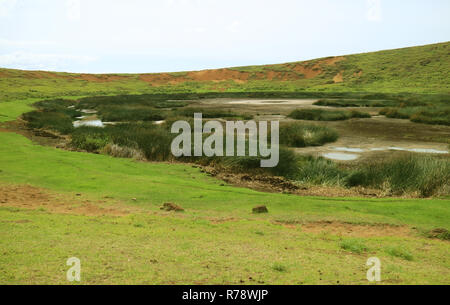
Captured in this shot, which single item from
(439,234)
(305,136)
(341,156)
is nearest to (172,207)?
(439,234)

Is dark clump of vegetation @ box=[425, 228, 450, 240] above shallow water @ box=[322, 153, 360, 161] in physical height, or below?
below

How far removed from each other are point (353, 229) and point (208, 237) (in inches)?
142

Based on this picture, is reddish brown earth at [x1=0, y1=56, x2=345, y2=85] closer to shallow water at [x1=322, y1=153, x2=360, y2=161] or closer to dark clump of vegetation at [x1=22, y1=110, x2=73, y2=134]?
dark clump of vegetation at [x1=22, y1=110, x2=73, y2=134]

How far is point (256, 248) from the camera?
24.7 ft

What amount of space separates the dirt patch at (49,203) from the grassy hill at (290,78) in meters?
59.4

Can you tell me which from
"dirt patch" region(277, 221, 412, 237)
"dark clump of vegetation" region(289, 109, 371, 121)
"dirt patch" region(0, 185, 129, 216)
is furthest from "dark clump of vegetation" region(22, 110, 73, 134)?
"dirt patch" region(277, 221, 412, 237)

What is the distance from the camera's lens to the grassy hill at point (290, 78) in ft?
253

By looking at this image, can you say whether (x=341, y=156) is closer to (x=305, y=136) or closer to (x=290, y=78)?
(x=305, y=136)

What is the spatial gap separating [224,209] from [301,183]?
5.04m

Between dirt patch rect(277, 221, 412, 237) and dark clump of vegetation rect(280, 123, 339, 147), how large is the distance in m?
12.6

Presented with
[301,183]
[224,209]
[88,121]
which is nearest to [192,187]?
[224,209]

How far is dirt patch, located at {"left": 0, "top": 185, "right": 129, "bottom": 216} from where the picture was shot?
1030 cm

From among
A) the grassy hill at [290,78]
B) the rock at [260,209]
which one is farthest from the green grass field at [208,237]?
the grassy hill at [290,78]

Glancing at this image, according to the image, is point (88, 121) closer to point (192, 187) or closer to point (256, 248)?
point (192, 187)
